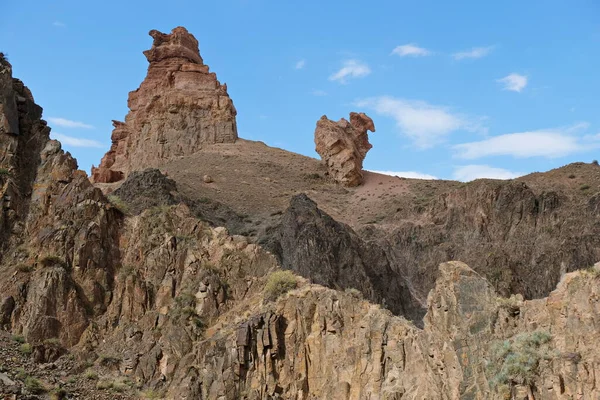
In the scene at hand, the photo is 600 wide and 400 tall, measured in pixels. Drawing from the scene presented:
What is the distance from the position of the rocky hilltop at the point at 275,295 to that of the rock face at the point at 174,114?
27.3m

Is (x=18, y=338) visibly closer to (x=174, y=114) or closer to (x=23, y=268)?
(x=23, y=268)

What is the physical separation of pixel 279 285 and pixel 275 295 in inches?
18.1

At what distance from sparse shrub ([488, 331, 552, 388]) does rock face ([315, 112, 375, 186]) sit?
173 feet

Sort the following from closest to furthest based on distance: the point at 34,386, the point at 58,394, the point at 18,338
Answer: the point at 34,386 → the point at 58,394 → the point at 18,338

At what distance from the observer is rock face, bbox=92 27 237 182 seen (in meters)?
82.2

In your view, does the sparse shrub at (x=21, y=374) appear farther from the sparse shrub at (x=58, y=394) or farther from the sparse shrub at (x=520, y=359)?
the sparse shrub at (x=520, y=359)

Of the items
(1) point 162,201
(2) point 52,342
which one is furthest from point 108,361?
(1) point 162,201

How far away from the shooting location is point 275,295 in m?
35.6

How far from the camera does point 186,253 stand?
130 feet

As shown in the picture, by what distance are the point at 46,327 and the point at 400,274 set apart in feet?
63.2

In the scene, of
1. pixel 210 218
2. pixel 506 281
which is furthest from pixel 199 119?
pixel 506 281

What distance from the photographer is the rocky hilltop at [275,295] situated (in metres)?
26.4

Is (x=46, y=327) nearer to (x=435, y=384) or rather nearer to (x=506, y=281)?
(x=435, y=384)

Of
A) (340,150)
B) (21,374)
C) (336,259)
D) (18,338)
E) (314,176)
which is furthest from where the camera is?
(340,150)
